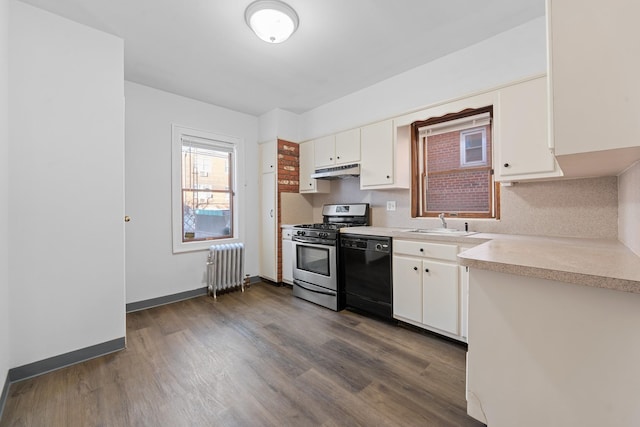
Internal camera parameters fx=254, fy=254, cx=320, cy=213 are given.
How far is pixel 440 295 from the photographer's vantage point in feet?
7.29

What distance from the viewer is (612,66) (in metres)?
0.89

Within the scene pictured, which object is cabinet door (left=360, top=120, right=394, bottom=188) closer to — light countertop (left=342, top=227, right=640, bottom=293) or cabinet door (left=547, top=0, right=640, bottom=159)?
light countertop (left=342, top=227, right=640, bottom=293)

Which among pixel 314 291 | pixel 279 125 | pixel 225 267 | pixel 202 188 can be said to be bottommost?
pixel 314 291

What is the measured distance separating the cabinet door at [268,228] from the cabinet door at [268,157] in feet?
0.31

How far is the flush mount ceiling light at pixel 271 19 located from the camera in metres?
1.85

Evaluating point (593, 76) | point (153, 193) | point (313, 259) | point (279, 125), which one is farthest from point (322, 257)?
point (593, 76)

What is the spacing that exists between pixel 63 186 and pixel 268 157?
95.6 inches

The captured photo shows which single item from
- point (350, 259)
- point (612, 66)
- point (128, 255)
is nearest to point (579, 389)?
point (612, 66)

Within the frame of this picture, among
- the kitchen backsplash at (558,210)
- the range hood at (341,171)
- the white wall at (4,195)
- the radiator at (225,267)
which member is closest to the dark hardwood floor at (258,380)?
the white wall at (4,195)

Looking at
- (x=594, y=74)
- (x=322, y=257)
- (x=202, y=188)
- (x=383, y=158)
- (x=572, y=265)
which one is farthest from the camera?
(x=202, y=188)

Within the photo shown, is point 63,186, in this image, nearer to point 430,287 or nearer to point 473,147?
point 430,287

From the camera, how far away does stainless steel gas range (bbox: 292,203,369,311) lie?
2.99m

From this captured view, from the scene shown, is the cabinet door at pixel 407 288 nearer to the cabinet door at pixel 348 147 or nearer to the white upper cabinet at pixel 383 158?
the white upper cabinet at pixel 383 158

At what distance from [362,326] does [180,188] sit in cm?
283
